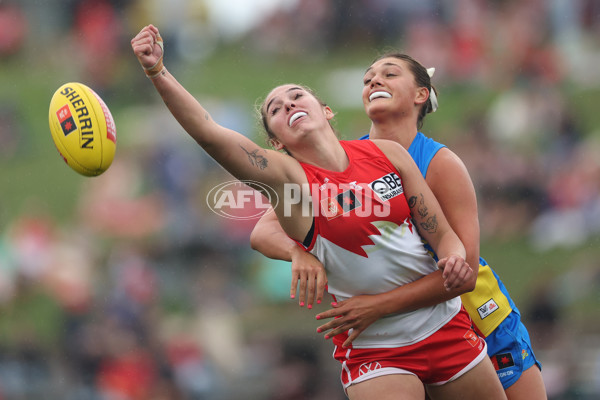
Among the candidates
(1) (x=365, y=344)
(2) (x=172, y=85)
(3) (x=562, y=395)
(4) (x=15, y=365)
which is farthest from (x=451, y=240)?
(4) (x=15, y=365)

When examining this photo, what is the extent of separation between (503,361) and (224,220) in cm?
648

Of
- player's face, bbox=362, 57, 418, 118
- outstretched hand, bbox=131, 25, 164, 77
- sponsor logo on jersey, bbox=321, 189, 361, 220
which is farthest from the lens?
player's face, bbox=362, 57, 418, 118

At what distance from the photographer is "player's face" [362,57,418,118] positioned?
13.1 ft

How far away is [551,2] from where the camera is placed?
42.0ft

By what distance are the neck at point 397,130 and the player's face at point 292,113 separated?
15.1 inches

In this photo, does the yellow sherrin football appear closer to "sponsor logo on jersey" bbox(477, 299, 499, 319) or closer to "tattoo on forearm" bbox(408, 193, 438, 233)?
"tattoo on forearm" bbox(408, 193, 438, 233)

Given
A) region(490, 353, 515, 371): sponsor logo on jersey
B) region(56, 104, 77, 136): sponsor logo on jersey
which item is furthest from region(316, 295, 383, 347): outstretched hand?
region(56, 104, 77, 136): sponsor logo on jersey

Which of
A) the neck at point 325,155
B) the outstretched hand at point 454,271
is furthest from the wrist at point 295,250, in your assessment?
the outstretched hand at point 454,271

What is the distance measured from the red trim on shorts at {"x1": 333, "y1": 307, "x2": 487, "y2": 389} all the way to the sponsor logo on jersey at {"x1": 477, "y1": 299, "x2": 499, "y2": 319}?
1.88ft

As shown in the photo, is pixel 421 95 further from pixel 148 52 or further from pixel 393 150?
pixel 148 52

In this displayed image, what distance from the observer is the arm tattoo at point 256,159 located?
3.30m

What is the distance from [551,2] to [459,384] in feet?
35.0

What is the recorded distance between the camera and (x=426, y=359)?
3.45 m

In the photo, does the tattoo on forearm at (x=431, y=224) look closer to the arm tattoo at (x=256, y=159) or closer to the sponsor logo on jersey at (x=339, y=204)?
the sponsor logo on jersey at (x=339, y=204)
